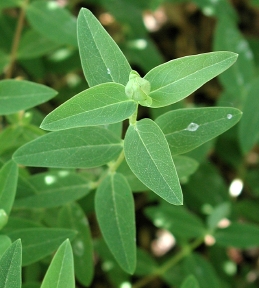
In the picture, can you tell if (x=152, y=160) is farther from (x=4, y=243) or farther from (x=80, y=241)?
(x=80, y=241)

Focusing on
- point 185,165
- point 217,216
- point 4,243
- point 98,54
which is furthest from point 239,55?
point 4,243

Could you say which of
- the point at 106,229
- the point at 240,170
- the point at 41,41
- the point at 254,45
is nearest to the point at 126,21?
the point at 41,41

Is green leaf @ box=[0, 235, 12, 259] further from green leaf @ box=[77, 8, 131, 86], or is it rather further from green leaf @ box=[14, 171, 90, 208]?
green leaf @ box=[77, 8, 131, 86]

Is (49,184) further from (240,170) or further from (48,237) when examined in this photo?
(240,170)

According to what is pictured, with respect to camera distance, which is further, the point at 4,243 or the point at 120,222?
the point at 120,222

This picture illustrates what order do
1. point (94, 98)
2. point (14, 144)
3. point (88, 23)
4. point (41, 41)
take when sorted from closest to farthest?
point (94, 98) → point (88, 23) → point (14, 144) → point (41, 41)
